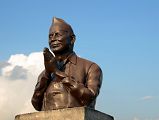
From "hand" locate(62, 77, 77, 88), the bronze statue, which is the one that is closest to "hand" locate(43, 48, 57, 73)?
the bronze statue

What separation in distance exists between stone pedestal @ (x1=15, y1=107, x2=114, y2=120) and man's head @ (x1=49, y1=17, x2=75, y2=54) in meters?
1.47

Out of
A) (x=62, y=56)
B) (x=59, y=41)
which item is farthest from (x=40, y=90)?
(x=59, y=41)

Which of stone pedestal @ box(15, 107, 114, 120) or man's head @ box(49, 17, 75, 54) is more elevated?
man's head @ box(49, 17, 75, 54)

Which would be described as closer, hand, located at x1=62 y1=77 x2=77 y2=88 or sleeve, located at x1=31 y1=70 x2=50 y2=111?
hand, located at x1=62 y1=77 x2=77 y2=88

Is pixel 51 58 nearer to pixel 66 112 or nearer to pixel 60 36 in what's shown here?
pixel 60 36

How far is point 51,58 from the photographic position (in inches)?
303

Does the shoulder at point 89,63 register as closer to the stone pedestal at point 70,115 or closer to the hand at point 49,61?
the hand at point 49,61

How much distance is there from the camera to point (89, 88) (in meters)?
7.53

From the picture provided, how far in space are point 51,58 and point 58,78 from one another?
43 cm

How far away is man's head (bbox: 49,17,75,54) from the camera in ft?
26.5

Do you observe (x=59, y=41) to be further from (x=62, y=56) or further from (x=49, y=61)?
(x=49, y=61)

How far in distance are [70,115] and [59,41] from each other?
1.76 metres

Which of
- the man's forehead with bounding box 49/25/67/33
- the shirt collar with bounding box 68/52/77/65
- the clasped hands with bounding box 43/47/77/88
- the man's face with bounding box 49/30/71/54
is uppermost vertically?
the man's forehead with bounding box 49/25/67/33

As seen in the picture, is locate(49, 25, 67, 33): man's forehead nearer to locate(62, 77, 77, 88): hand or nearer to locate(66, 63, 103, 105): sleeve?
locate(66, 63, 103, 105): sleeve
